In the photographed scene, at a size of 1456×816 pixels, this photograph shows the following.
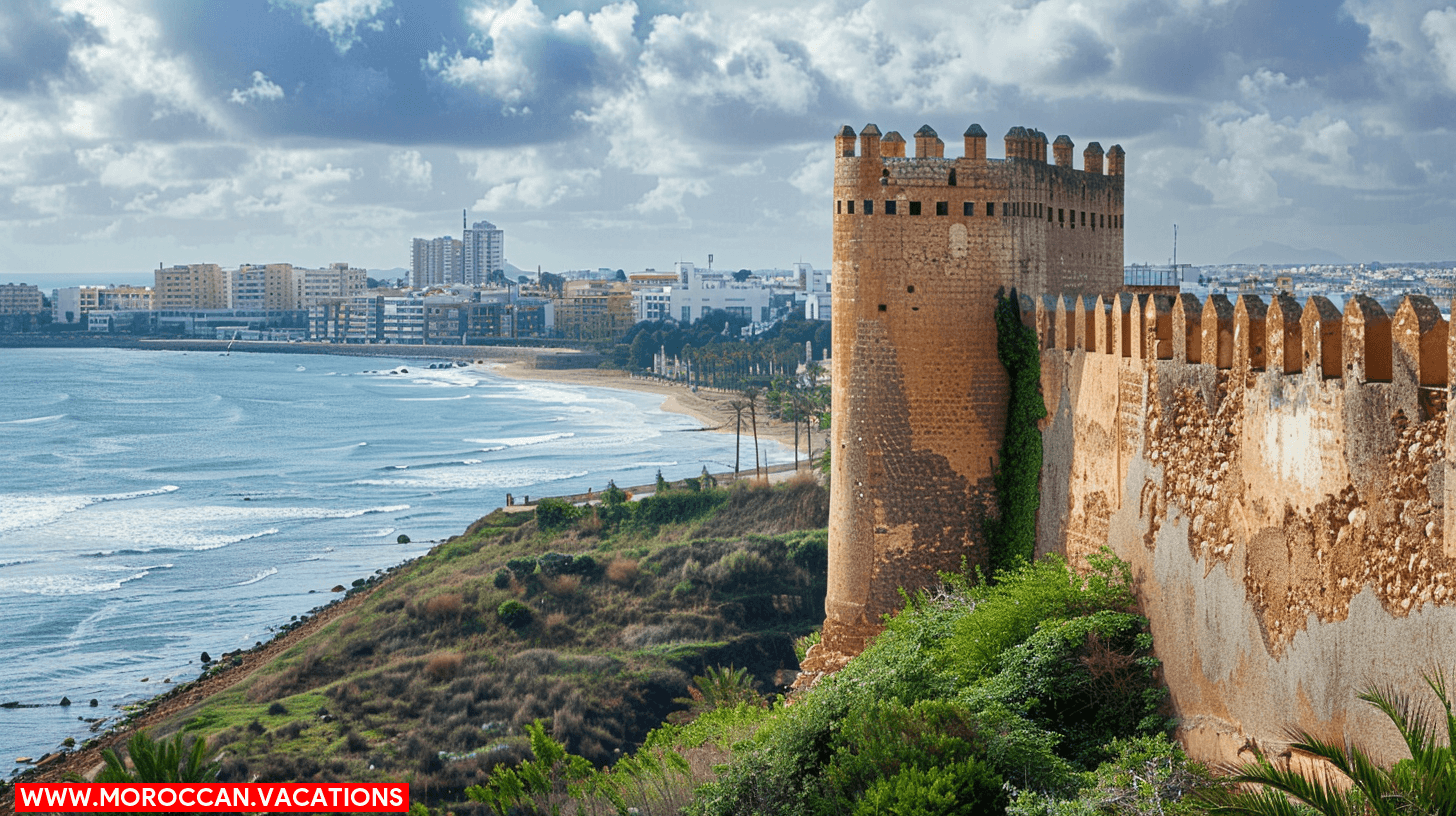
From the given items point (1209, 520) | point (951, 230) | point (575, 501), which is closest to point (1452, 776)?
point (1209, 520)

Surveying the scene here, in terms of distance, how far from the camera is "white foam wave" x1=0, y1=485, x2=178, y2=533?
183 feet

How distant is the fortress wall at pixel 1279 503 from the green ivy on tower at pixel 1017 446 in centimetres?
160

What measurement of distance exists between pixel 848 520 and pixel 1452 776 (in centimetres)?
1013

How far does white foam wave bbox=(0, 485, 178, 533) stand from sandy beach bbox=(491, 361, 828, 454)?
29169 mm

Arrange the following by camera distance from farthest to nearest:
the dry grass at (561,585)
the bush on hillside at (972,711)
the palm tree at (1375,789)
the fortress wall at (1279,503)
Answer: the dry grass at (561,585) → the bush on hillside at (972,711) → the fortress wall at (1279,503) → the palm tree at (1375,789)

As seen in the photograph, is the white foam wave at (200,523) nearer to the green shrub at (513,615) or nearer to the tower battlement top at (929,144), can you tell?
the green shrub at (513,615)

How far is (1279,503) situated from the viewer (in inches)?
401

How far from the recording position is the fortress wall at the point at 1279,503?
8.76 metres

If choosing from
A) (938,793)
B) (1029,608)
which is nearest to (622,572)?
(1029,608)

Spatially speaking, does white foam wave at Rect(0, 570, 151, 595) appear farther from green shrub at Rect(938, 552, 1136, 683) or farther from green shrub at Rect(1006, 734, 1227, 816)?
green shrub at Rect(1006, 734, 1227, 816)

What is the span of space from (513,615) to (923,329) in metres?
22.4

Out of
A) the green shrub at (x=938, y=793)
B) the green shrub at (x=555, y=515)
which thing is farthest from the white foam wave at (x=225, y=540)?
the green shrub at (x=938, y=793)

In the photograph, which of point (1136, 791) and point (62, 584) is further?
point (62, 584)

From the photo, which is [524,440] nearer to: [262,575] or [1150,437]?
[262,575]
